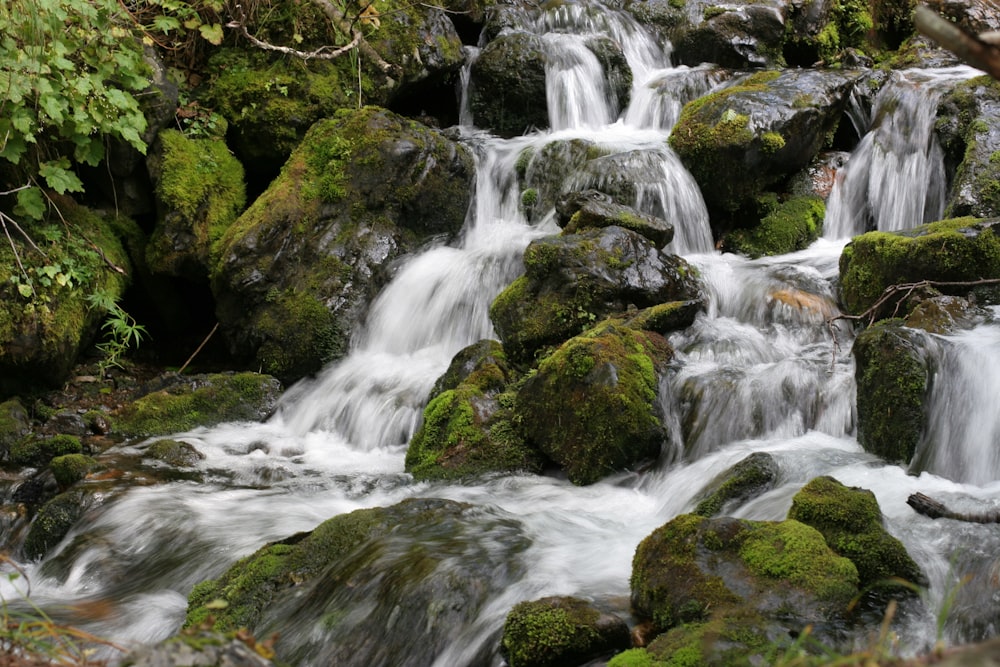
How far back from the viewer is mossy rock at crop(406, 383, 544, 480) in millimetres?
5488

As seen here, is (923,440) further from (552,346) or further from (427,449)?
(427,449)

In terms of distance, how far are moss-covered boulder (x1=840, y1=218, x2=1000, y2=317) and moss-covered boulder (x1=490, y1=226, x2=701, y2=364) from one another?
147 cm

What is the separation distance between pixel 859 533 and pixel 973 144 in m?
6.58

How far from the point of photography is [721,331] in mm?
6688

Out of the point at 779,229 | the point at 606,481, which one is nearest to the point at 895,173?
the point at 779,229

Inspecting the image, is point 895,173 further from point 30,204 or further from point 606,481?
point 30,204

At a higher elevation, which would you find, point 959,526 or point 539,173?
point 539,173

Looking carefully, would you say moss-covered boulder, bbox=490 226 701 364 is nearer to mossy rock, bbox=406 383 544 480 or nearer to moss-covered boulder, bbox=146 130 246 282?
mossy rock, bbox=406 383 544 480

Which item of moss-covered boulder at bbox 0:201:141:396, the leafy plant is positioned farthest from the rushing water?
→ moss-covered boulder at bbox 0:201:141:396

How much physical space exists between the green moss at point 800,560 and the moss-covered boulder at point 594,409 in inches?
77.8

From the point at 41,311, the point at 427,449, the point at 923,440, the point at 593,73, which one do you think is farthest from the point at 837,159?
the point at 41,311

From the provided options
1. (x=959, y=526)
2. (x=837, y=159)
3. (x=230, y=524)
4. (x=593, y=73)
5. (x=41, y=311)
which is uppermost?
(x=593, y=73)

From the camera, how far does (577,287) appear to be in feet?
21.3

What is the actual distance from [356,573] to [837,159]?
8359 millimetres
